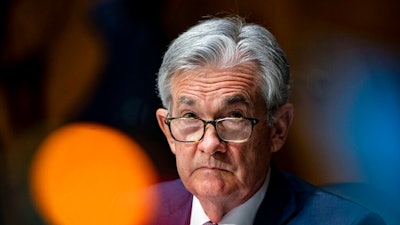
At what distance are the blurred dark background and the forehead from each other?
0.71ft

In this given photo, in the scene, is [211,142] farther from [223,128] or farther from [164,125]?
[164,125]

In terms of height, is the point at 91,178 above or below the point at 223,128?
below

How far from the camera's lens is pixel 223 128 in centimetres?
181

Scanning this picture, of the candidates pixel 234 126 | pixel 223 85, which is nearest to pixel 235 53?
pixel 223 85

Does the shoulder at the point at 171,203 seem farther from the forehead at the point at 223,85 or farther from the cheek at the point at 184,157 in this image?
the forehead at the point at 223,85

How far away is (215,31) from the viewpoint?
1820 millimetres

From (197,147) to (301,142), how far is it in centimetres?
34

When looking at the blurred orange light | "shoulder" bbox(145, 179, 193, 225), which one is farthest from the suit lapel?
the blurred orange light

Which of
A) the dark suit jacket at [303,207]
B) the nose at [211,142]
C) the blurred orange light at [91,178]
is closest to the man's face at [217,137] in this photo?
the nose at [211,142]

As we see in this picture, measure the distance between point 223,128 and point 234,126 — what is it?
0.10 feet

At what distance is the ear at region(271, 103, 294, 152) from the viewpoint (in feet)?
6.21

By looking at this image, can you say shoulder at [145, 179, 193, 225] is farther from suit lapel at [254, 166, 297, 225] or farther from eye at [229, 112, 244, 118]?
eye at [229, 112, 244, 118]

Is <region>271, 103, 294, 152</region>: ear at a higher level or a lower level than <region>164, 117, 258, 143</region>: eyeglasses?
lower

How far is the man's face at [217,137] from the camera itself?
1.79m
